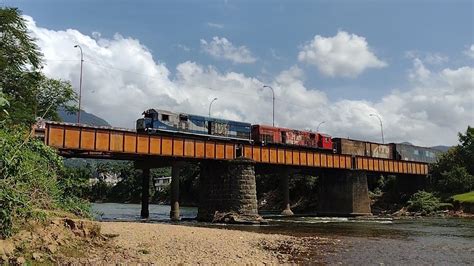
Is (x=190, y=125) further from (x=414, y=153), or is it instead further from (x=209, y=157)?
(x=414, y=153)

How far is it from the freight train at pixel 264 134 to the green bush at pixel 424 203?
7705 mm

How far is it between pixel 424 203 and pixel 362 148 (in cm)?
1234

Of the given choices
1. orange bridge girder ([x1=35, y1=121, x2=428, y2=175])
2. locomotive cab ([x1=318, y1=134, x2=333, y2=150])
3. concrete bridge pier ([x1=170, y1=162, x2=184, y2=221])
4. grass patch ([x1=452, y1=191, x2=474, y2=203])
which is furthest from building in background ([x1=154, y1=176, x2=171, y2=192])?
concrete bridge pier ([x1=170, y1=162, x2=184, y2=221])

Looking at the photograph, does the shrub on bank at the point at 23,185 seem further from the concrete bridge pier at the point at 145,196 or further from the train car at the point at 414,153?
the train car at the point at 414,153

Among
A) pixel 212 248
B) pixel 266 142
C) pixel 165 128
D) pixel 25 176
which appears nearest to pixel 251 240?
pixel 212 248

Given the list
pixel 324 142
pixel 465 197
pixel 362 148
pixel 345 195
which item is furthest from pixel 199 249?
pixel 465 197

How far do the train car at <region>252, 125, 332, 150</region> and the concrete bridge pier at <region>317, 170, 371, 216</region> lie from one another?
4970 mm

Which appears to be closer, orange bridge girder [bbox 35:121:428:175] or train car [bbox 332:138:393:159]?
orange bridge girder [bbox 35:121:428:175]

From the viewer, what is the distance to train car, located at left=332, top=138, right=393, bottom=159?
227ft

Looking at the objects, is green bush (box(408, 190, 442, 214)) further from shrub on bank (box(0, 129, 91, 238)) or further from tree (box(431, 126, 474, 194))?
shrub on bank (box(0, 129, 91, 238))

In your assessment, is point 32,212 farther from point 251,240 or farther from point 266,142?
point 266,142

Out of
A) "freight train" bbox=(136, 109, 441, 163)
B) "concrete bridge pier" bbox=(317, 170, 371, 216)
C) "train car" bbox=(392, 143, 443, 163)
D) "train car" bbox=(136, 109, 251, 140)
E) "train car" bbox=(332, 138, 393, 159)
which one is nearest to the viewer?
"train car" bbox=(136, 109, 251, 140)

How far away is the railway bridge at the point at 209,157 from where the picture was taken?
41.0 m

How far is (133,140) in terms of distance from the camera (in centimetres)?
4406
